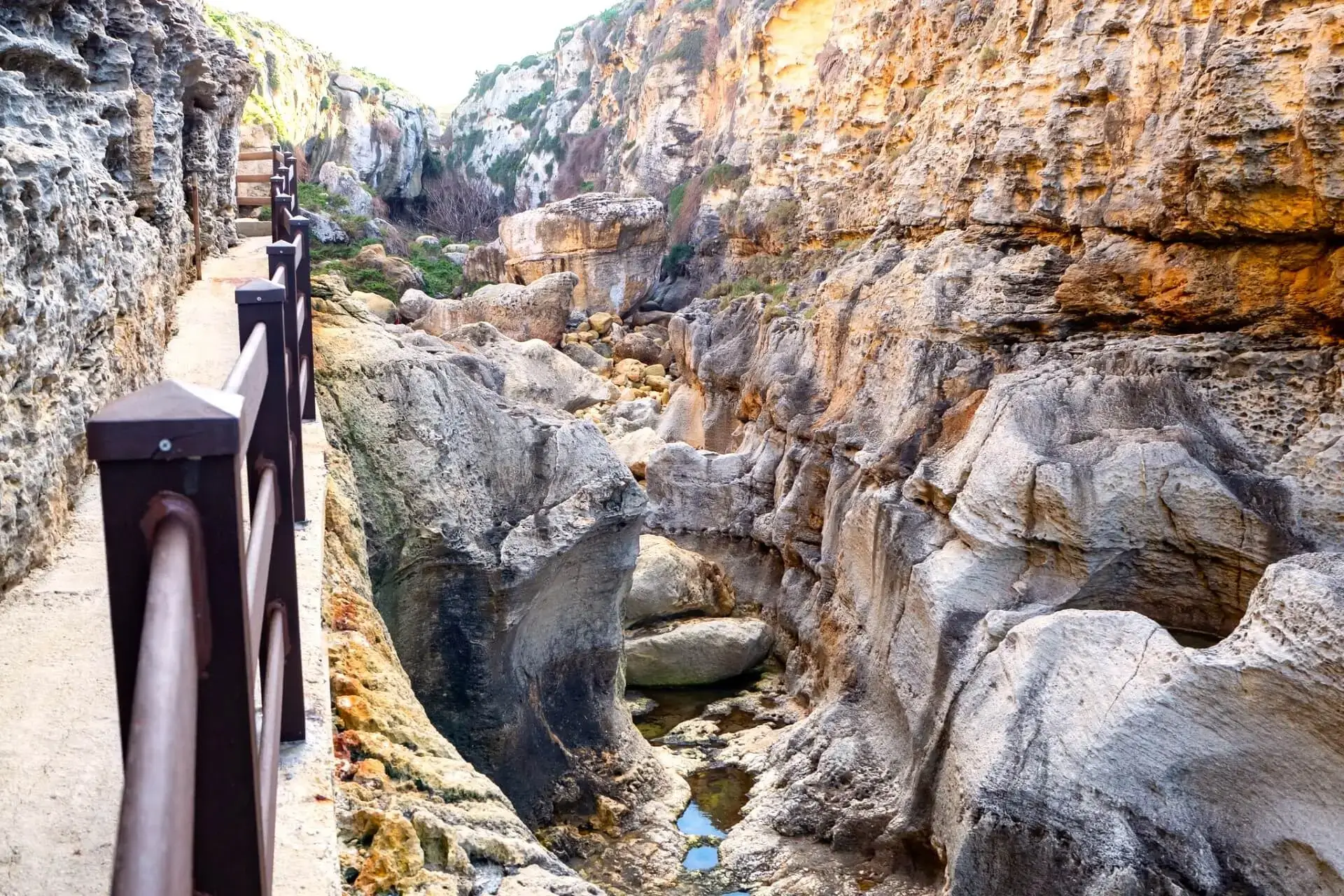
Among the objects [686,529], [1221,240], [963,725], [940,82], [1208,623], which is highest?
[940,82]

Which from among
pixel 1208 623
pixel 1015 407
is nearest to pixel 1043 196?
pixel 1015 407

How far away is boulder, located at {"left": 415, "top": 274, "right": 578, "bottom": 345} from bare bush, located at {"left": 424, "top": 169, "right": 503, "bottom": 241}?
17.1 metres

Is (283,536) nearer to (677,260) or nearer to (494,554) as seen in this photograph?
(494,554)

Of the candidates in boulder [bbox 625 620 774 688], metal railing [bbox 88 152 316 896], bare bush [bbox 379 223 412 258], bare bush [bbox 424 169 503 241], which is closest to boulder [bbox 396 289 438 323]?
bare bush [bbox 379 223 412 258]

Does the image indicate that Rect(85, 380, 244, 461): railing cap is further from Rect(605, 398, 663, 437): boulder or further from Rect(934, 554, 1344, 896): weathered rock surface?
Rect(605, 398, 663, 437): boulder

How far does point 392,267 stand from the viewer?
27234mm

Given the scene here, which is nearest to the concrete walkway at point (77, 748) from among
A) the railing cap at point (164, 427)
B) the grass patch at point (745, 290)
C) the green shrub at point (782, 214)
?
the railing cap at point (164, 427)

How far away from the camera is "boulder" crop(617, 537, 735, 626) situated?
1056cm

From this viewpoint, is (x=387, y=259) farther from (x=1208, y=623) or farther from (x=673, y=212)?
(x=1208, y=623)

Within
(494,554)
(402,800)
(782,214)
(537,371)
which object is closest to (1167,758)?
(494,554)

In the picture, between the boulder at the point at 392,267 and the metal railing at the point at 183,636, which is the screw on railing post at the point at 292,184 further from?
the boulder at the point at 392,267

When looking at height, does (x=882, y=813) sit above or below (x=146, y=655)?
below

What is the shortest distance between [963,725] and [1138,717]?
3.97 feet

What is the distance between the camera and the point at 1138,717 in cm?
511
